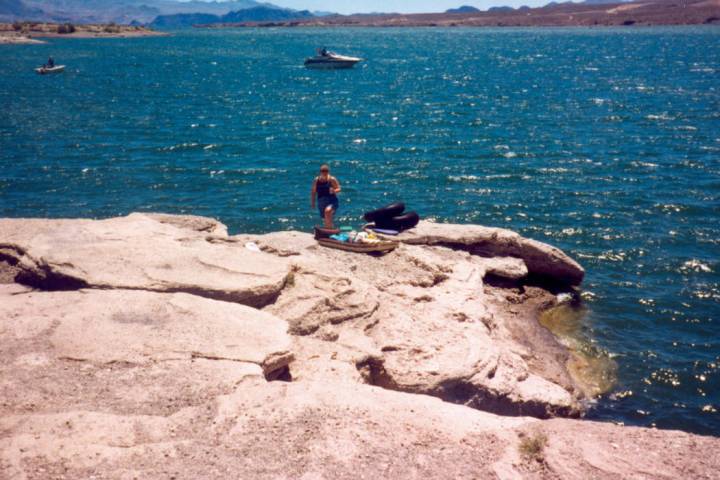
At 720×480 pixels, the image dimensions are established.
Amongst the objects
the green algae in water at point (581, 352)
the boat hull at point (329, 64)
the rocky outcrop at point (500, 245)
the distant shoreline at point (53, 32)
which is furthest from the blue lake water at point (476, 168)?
the distant shoreline at point (53, 32)

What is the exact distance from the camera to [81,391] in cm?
809

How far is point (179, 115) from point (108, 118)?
5057 millimetres

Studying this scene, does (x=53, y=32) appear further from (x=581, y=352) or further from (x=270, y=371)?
(x=270, y=371)

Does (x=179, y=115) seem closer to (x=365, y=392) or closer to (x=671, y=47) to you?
(x=365, y=392)

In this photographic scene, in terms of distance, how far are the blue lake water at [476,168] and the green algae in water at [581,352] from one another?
315 millimetres

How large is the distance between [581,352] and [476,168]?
16586 mm

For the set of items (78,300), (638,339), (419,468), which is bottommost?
(638,339)

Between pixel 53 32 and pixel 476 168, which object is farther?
pixel 53 32

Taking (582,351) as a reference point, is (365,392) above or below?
above

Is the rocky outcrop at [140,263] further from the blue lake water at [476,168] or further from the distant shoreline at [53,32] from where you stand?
the distant shoreline at [53,32]

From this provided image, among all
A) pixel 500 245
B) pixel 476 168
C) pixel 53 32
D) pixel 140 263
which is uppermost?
pixel 53 32

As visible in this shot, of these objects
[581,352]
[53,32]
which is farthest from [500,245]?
[53,32]

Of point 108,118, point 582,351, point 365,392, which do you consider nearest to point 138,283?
point 365,392

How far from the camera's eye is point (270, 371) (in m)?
9.29
